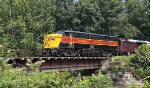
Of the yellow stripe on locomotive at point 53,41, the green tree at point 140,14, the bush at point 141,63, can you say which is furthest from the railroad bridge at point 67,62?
the green tree at point 140,14

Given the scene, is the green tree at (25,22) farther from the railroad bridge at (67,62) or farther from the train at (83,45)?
the railroad bridge at (67,62)

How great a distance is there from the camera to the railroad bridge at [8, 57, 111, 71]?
33688mm

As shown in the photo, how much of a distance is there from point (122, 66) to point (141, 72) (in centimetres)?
295

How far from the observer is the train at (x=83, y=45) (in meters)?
43.4

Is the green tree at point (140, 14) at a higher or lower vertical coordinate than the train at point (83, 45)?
higher

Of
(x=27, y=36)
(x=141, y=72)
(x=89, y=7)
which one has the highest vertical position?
(x=89, y=7)

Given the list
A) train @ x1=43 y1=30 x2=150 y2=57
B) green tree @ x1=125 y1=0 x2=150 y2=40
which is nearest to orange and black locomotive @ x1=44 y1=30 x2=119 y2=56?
train @ x1=43 y1=30 x2=150 y2=57

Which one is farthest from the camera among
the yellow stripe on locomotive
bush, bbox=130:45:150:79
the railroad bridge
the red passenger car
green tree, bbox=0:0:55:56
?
green tree, bbox=0:0:55:56

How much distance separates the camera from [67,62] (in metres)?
41.5

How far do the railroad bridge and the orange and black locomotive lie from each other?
1231 mm

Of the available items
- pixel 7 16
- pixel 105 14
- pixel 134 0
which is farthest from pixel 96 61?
pixel 134 0

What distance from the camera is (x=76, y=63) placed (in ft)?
143

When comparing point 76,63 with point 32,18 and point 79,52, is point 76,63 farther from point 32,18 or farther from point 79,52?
point 32,18

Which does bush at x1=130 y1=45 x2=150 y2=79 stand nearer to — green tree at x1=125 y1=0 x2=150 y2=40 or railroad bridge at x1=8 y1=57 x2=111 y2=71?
railroad bridge at x1=8 y1=57 x2=111 y2=71
